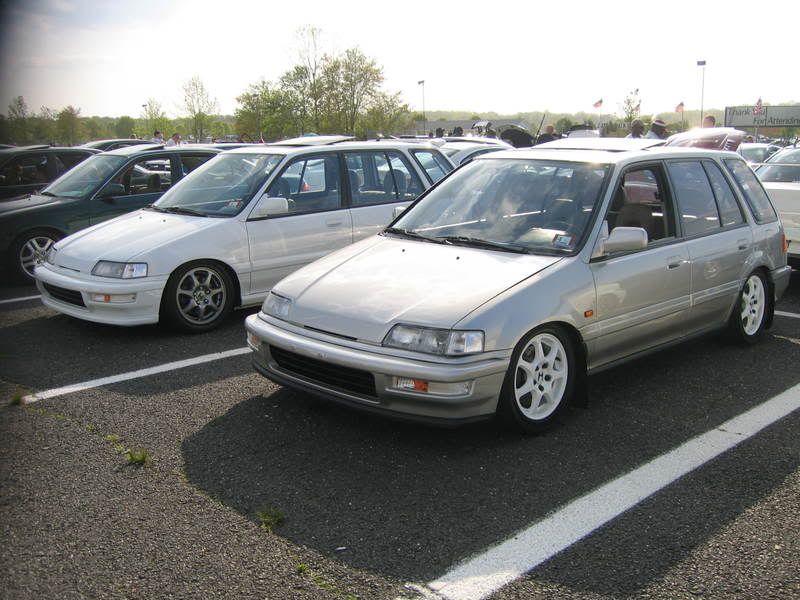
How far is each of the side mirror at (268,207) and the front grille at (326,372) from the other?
2.62m

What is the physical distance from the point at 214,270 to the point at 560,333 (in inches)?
135

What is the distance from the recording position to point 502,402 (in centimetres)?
395

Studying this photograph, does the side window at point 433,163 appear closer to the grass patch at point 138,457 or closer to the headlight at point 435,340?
the headlight at point 435,340

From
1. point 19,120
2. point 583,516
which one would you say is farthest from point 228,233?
point 19,120

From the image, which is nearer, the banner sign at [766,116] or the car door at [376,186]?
the car door at [376,186]

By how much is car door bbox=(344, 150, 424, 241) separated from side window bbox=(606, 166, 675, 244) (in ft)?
9.37

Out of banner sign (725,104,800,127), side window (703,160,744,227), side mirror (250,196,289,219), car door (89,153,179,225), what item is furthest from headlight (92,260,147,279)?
banner sign (725,104,800,127)

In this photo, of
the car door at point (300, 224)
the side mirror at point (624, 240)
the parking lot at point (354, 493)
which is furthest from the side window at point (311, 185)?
the side mirror at point (624, 240)

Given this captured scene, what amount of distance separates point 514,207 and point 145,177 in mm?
5924

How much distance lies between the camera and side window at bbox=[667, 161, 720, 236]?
5.24 m

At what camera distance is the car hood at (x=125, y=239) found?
6.14 meters

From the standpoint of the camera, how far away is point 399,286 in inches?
163

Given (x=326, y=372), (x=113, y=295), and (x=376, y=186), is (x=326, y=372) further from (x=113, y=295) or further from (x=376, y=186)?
(x=376, y=186)

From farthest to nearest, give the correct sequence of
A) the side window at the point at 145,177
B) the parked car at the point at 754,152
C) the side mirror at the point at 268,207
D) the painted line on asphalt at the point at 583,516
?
the parked car at the point at 754,152 < the side window at the point at 145,177 < the side mirror at the point at 268,207 < the painted line on asphalt at the point at 583,516
